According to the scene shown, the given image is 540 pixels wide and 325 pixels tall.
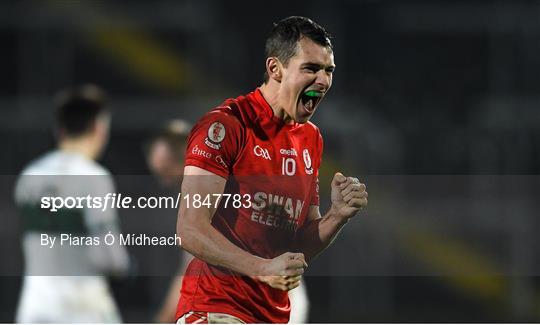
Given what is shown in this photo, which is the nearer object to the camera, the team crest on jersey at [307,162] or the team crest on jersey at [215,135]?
the team crest on jersey at [215,135]

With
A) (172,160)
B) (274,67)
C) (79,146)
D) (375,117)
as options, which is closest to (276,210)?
(274,67)

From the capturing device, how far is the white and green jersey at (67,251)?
5.08 metres

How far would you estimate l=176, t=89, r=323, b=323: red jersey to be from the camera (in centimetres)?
349

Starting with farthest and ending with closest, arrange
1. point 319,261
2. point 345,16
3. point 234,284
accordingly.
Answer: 1. point 345,16
2. point 319,261
3. point 234,284

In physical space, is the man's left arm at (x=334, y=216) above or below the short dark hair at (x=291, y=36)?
below

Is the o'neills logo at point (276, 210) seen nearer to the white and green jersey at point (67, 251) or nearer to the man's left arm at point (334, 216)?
the man's left arm at point (334, 216)

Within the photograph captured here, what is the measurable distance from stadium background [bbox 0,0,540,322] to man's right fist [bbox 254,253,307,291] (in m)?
6.18

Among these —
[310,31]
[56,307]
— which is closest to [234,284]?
[310,31]

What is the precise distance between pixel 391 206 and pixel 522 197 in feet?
4.48

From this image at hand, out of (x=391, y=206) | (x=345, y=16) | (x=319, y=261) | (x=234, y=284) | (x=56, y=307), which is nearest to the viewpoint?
(x=234, y=284)

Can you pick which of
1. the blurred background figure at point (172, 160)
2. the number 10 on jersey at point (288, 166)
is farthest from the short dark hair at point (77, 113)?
the number 10 on jersey at point (288, 166)

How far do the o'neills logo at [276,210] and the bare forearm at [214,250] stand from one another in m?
0.23

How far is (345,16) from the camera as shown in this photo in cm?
1159

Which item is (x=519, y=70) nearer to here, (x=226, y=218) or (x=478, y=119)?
(x=478, y=119)
